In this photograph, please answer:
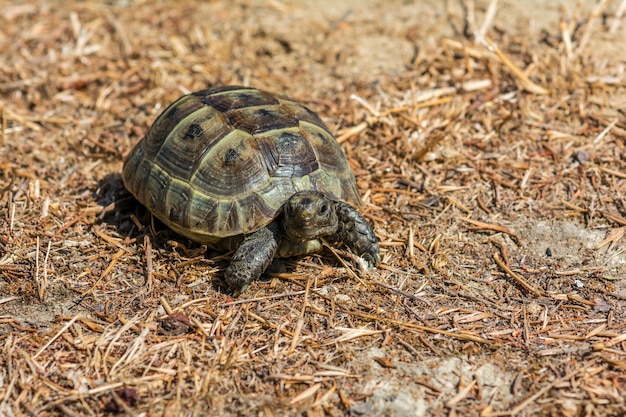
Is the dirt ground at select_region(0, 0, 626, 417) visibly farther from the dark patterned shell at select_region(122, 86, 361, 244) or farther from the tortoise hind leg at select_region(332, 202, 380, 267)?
the dark patterned shell at select_region(122, 86, 361, 244)

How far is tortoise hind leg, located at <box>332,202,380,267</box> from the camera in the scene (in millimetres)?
4055

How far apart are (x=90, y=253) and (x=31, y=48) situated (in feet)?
11.6

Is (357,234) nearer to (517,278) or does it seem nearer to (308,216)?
(308,216)

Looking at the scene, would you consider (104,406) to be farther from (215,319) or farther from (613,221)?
(613,221)

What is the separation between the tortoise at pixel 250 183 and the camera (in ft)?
12.7

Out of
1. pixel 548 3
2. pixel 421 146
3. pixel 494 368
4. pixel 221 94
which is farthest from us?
pixel 548 3

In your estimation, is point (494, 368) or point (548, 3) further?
point (548, 3)

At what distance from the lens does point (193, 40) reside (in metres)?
6.78

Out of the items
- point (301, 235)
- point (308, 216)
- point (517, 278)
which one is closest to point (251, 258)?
point (301, 235)

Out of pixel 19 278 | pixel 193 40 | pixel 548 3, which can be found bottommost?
pixel 19 278

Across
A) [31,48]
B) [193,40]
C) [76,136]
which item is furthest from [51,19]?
[76,136]

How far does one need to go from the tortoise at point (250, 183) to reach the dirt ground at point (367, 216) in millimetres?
194

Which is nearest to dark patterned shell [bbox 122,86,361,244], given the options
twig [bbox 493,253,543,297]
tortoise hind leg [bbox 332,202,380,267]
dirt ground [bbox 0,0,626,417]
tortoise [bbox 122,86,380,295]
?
tortoise [bbox 122,86,380,295]

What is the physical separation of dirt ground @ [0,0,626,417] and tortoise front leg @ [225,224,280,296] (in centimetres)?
12
